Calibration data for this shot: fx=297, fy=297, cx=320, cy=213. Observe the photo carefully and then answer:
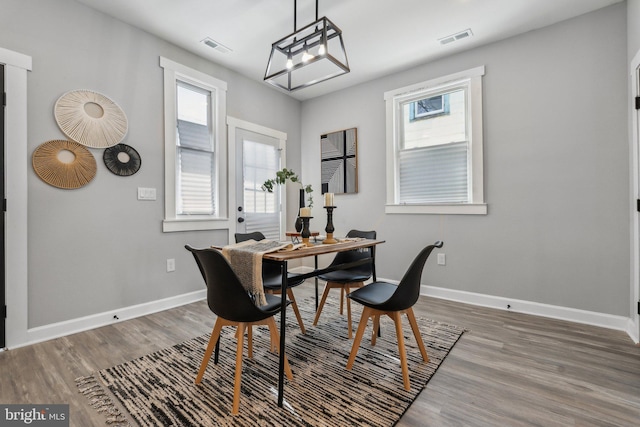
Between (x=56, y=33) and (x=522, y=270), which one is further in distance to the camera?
(x=522, y=270)

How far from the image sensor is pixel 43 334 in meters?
2.32

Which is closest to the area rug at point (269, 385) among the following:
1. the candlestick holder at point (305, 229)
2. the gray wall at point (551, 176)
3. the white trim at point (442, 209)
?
the candlestick holder at point (305, 229)

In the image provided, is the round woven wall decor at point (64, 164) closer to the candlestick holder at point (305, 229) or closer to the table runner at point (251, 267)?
the table runner at point (251, 267)

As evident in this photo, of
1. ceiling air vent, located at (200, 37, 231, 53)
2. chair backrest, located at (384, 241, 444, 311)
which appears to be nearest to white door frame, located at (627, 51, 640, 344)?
chair backrest, located at (384, 241, 444, 311)

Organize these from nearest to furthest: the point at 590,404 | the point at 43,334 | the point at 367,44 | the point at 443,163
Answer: the point at 590,404 → the point at 43,334 → the point at 367,44 → the point at 443,163

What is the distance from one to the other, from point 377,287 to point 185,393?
1335 millimetres

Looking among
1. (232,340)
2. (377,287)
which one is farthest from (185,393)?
(377,287)

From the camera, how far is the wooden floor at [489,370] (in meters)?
1.49

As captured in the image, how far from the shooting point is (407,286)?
1.73m

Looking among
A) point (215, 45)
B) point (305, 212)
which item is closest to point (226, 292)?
point (305, 212)

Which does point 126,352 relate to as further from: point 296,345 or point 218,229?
point 218,229

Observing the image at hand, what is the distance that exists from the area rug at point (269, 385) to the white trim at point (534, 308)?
3.39 ft

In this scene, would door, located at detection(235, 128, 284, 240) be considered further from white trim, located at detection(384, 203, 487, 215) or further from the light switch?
white trim, located at detection(384, 203, 487, 215)

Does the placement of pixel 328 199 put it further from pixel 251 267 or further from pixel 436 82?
pixel 436 82
